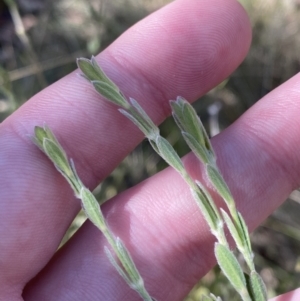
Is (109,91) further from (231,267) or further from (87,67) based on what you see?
(231,267)

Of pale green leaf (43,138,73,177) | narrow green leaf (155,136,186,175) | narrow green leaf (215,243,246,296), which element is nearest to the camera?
narrow green leaf (215,243,246,296)

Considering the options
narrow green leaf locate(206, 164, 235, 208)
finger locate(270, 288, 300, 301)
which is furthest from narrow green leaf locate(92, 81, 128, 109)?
finger locate(270, 288, 300, 301)

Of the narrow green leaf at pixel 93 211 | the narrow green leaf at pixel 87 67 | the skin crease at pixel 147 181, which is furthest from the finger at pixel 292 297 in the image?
the narrow green leaf at pixel 87 67

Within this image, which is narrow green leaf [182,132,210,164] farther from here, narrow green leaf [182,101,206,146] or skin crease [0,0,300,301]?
skin crease [0,0,300,301]

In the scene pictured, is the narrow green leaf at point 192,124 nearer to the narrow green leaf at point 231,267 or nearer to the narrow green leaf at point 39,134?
the narrow green leaf at point 231,267

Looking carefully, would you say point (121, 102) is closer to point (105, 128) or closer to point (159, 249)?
point (105, 128)

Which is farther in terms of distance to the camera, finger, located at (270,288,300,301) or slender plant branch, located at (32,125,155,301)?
finger, located at (270,288,300,301)
